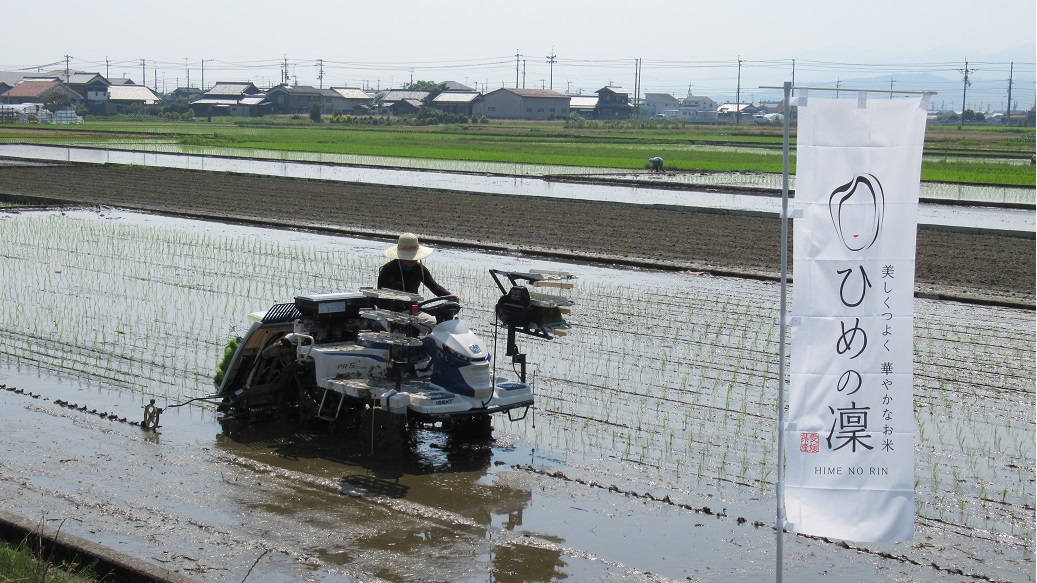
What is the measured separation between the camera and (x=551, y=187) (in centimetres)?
2916

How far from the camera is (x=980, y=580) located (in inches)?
220

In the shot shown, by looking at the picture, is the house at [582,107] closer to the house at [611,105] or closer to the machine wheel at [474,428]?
the house at [611,105]

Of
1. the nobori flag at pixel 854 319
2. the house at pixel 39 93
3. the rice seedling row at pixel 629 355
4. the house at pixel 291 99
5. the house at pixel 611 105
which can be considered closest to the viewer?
the nobori flag at pixel 854 319

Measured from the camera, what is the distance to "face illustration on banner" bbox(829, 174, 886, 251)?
4.23 meters

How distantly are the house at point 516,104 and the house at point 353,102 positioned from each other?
485 inches

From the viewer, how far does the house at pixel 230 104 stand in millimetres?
97688

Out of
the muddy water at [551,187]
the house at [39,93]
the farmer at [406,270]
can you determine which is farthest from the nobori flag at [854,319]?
the house at [39,93]

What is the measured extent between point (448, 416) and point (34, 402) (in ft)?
12.1

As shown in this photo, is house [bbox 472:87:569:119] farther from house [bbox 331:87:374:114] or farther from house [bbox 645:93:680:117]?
house [bbox 645:93:680:117]

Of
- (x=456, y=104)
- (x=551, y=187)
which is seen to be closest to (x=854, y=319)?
(x=551, y=187)

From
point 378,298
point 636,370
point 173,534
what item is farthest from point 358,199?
point 173,534

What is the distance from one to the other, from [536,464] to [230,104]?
3771 inches

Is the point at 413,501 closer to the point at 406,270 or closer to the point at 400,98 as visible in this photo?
the point at 406,270

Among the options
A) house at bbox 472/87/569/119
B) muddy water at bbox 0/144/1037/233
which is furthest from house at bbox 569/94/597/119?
muddy water at bbox 0/144/1037/233
